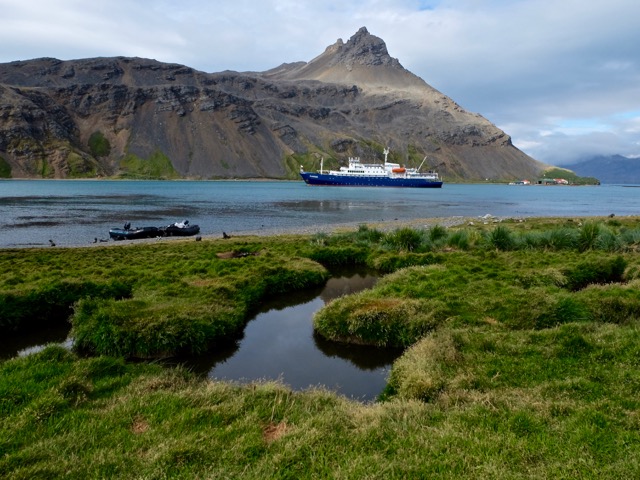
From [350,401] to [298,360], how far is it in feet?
15.4

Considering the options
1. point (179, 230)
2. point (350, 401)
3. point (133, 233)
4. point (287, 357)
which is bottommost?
point (133, 233)

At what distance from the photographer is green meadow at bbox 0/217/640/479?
7.67 metres

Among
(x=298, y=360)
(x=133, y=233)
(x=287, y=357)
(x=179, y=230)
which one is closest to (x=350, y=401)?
(x=298, y=360)

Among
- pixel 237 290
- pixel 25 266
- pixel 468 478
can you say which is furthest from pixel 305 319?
pixel 25 266

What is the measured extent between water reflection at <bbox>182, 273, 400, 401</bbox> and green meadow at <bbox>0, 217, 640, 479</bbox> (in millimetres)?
700

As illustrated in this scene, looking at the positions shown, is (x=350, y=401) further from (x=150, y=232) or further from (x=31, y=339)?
(x=150, y=232)

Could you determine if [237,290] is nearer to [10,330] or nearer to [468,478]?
[10,330]

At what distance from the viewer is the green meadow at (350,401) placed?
7668 millimetres

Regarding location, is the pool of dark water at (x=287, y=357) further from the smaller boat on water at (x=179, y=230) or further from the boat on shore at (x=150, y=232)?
the smaller boat on water at (x=179, y=230)

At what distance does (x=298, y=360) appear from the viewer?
622 inches

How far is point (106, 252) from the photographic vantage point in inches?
1411

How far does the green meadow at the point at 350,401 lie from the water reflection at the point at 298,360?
2.30 feet

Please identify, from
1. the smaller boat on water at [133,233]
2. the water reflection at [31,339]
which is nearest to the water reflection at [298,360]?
the water reflection at [31,339]

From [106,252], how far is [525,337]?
1296 inches
